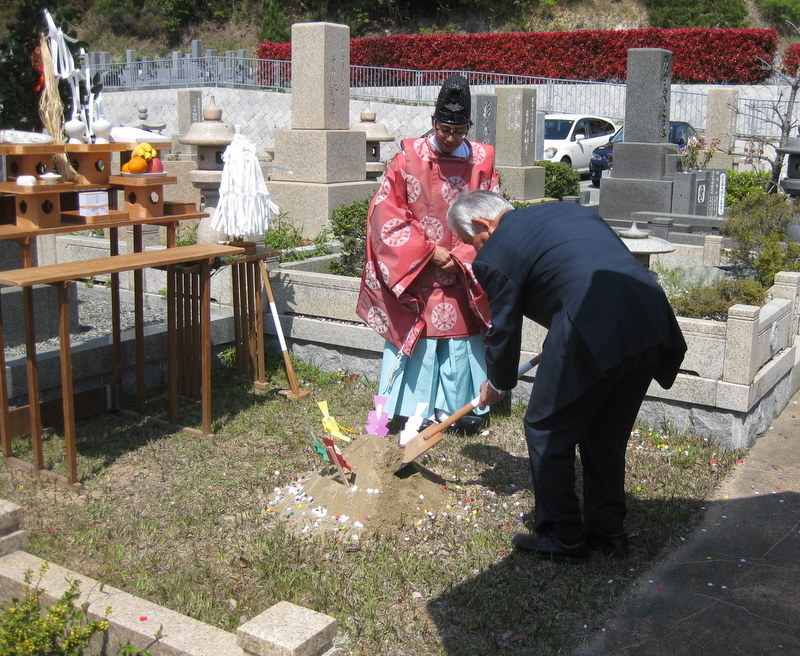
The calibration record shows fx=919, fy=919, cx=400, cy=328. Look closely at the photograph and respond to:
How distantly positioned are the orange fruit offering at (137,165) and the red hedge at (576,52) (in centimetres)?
2178

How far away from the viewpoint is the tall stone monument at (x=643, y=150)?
39.8ft

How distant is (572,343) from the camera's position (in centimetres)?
339

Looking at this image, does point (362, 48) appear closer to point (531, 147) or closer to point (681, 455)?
point (531, 147)

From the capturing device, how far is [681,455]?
4902mm

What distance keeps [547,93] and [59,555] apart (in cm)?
2318

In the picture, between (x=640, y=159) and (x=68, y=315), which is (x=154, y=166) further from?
(x=640, y=159)

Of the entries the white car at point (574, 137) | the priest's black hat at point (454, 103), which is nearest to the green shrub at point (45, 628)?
the priest's black hat at point (454, 103)

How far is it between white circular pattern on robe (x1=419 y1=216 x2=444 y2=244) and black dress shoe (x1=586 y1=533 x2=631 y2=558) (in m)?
1.91

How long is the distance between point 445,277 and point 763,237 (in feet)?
10.1

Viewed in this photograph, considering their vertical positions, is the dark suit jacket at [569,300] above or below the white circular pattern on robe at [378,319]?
above

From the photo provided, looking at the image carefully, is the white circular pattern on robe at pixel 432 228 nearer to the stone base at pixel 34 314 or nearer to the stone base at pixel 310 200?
the stone base at pixel 34 314

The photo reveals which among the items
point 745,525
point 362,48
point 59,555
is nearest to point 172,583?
point 59,555

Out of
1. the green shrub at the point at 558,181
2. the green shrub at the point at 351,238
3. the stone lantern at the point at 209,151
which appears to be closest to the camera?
the green shrub at the point at 351,238

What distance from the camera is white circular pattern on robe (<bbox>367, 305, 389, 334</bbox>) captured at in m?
5.10
